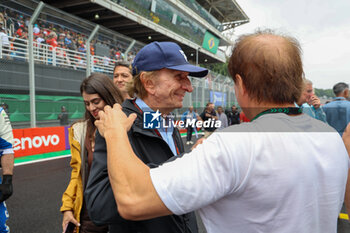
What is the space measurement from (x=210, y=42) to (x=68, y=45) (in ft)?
65.3

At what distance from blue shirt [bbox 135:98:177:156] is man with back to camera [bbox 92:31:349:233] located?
1.36 feet

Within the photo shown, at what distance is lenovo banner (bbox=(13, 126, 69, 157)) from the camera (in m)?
6.30

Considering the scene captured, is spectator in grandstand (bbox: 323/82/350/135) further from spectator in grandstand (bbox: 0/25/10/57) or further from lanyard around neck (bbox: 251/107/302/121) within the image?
spectator in grandstand (bbox: 0/25/10/57)

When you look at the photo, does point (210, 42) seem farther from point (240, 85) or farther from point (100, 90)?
point (240, 85)

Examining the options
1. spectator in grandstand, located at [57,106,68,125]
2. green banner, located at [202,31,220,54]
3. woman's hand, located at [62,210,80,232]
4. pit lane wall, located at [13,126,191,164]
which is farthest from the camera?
green banner, located at [202,31,220,54]

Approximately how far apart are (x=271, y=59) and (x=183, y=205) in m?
0.51

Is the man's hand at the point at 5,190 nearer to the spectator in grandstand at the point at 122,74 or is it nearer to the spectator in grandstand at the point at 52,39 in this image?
the spectator in grandstand at the point at 122,74

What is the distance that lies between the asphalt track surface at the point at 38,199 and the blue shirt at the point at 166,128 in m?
1.96

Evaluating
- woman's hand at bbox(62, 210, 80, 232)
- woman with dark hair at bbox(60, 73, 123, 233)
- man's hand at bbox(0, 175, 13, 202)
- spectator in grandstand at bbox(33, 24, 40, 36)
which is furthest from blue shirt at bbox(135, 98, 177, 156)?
spectator in grandstand at bbox(33, 24, 40, 36)

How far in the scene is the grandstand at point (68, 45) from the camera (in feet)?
21.5

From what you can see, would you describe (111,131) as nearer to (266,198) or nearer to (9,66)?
(266,198)

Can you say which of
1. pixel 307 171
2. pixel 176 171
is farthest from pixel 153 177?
pixel 307 171

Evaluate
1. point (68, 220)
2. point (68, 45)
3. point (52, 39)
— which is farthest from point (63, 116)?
point (68, 220)

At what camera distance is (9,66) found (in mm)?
6691
